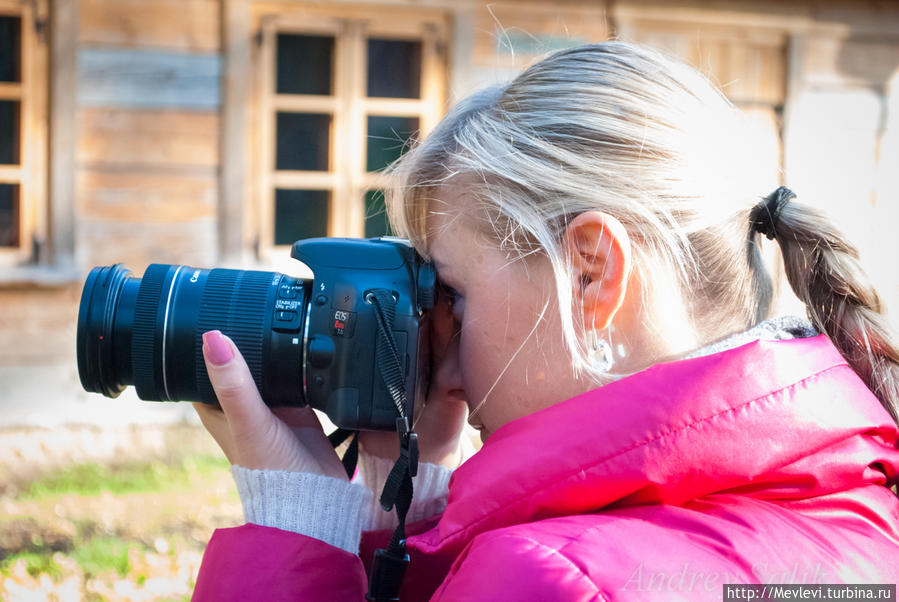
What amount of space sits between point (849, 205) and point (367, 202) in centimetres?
240

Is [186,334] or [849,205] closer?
[186,334]

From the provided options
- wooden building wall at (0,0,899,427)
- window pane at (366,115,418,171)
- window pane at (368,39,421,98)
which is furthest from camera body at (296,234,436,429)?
window pane at (368,39,421,98)

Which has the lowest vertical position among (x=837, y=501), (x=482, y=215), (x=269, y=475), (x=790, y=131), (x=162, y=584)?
(x=162, y=584)

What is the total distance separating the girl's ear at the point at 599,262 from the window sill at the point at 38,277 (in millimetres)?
3058

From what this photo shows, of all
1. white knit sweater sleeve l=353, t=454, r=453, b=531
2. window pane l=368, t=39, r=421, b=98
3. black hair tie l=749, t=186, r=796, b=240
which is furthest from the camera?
window pane l=368, t=39, r=421, b=98

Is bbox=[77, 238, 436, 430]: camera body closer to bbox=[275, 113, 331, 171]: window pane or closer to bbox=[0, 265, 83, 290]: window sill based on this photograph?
bbox=[0, 265, 83, 290]: window sill

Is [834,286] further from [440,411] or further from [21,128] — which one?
[21,128]

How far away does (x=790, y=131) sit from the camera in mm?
4211

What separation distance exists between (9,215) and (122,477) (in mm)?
1207

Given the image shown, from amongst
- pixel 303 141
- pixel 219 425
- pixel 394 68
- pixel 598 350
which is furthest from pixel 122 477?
pixel 598 350

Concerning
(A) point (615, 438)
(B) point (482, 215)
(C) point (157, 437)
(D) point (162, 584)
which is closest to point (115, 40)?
(C) point (157, 437)

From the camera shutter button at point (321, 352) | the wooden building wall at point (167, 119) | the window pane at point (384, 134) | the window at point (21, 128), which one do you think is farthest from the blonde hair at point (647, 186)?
the window at point (21, 128)

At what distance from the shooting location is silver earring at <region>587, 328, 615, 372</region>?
1032 millimetres

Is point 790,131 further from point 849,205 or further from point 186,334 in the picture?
point 186,334
